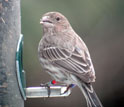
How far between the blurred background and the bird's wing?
120 inches

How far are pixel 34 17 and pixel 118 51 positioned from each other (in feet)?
8.44

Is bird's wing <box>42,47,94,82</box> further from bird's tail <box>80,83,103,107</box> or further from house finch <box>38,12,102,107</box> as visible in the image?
bird's tail <box>80,83,103,107</box>

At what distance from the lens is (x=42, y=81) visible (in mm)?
13094

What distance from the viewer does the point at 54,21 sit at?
10227 mm

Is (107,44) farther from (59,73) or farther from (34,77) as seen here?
(59,73)

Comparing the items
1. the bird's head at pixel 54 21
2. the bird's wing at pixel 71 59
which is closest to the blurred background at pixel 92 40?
the bird's head at pixel 54 21

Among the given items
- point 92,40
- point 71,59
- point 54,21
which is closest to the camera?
point 71,59

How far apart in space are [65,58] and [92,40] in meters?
4.49

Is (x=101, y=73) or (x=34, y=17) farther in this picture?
(x=101, y=73)

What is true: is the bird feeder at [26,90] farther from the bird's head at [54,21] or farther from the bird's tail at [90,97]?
the bird's head at [54,21]

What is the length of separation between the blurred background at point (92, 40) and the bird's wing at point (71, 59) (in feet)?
9.97

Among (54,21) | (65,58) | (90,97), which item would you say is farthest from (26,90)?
(54,21)

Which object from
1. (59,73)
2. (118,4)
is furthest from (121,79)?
(59,73)

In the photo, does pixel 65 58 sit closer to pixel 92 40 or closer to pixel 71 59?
pixel 71 59
